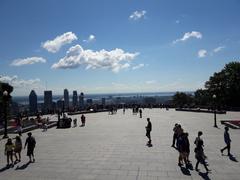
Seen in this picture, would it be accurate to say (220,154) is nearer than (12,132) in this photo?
Yes

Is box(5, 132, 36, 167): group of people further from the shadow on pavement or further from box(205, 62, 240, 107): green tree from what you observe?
box(205, 62, 240, 107): green tree

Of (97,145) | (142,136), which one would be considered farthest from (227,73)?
(97,145)

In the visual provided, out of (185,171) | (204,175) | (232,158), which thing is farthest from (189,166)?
(232,158)

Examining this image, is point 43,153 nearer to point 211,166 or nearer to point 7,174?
point 7,174

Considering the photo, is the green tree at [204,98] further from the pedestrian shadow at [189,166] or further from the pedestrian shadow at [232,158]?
the pedestrian shadow at [189,166]

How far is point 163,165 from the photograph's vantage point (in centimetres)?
1286

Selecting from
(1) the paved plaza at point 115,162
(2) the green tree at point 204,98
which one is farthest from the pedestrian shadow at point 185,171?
(2) the green tree at point 204,98

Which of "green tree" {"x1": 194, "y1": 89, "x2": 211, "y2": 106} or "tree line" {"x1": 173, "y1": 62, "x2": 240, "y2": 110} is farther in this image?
"green tree" {"x1": 194, "y1": 89, "x2": 211, "y2": 106}

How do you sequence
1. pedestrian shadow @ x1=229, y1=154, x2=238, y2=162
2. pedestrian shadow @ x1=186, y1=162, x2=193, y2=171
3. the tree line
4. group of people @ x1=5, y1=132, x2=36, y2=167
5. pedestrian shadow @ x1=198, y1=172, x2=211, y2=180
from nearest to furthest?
pedestrian shadow @ x1=198, y1=172, x2=211, y2=180 < pedestrian shadow @ x1=186, y1=162, x2=193, y2=171 < pedestrian shadow @ x1=229, y1=154, x2=238, y2=162 < group of people @ x1=5, y1=132, x2=36, y2=167 < the tree line

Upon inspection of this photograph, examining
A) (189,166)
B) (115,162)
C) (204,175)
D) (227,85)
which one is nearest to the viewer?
(204,175)

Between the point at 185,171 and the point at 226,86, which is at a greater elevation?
the point at 226,86

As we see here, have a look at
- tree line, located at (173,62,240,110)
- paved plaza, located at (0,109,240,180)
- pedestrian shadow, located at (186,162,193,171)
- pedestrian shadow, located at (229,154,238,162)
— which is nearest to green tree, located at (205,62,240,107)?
tree line, located at (173,62,240,110)

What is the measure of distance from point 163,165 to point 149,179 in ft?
7.04

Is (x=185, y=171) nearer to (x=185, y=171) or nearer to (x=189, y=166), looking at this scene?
(x=185, y=171)
